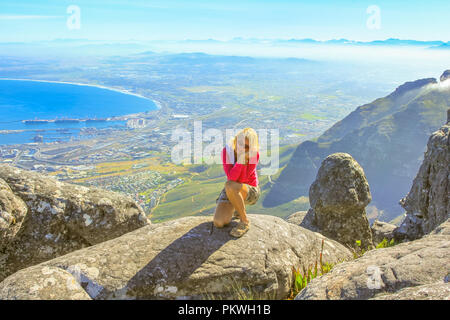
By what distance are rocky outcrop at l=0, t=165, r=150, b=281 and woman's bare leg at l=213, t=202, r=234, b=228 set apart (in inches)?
150

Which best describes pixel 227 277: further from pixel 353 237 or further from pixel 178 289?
pixel 353 237

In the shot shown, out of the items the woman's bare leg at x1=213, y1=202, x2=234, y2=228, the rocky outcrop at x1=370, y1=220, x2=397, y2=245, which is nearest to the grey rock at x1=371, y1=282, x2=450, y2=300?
the woman's bare leg at x1=213, y1=202, x2=234, y2=228

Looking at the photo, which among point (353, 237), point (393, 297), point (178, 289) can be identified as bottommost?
point (353, 237)

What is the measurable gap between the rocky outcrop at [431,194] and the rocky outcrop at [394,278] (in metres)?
6.82

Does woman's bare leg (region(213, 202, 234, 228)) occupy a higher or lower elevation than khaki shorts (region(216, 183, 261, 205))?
lower

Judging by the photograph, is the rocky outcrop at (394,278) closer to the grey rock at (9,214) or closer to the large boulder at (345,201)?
the large boulder at (345,201)

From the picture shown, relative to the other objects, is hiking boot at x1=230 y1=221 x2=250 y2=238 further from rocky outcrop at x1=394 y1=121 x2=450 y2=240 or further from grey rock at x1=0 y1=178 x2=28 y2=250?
rocky outcrop at x1=394 y1=121 x2=450 y2=240

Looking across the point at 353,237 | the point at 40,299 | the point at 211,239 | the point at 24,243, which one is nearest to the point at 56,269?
the point at 40,299

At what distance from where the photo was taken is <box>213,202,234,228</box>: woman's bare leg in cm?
959

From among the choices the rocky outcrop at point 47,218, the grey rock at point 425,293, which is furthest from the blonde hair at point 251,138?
the rocky outcrop at point 47,218

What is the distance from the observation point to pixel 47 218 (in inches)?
396

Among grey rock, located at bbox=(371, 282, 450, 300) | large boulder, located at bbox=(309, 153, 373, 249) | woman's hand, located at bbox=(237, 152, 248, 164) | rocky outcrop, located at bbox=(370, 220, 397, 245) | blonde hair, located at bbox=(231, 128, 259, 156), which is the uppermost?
blonde hair, located at bbox=(231, 128, 259, 156)
